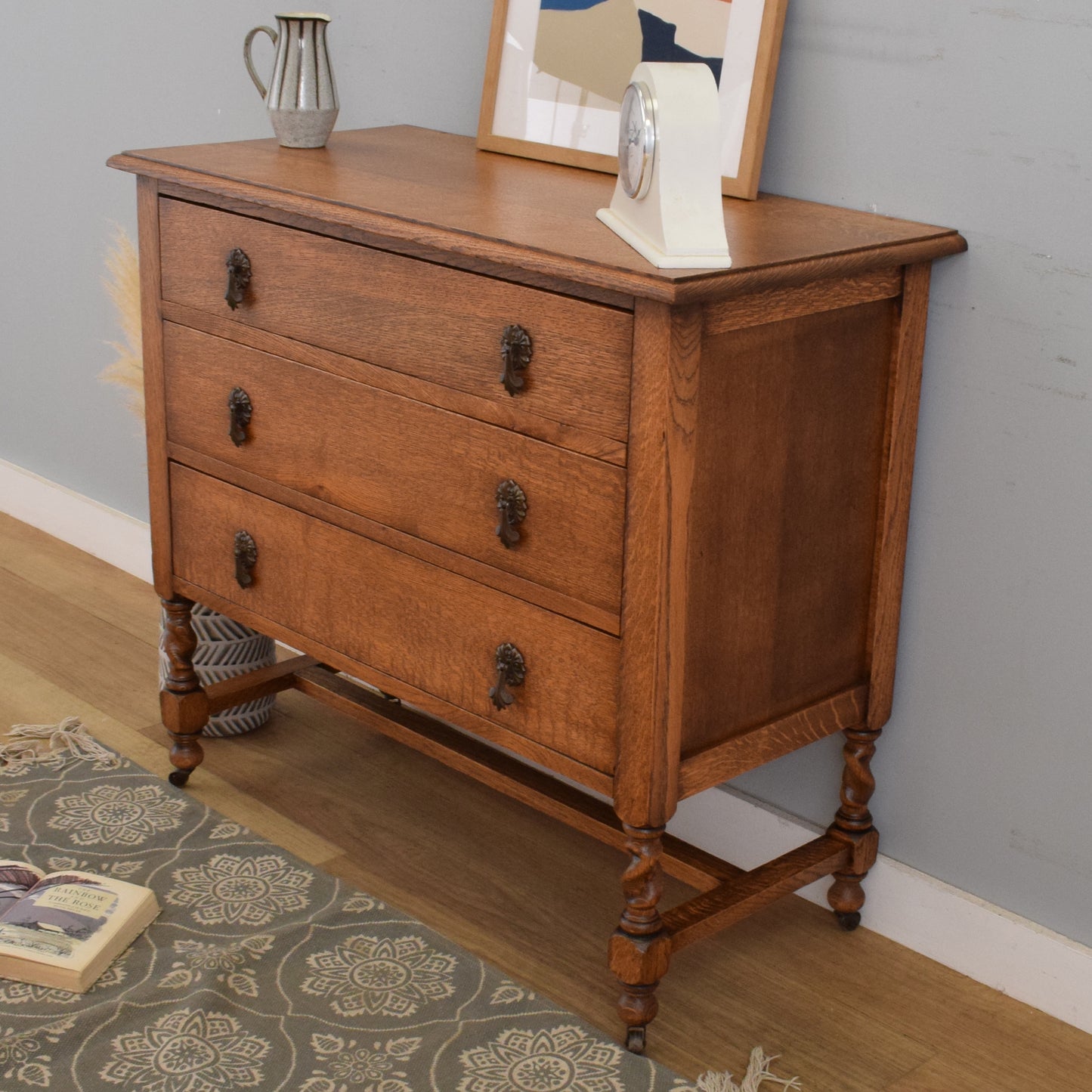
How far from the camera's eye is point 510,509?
1707 mm

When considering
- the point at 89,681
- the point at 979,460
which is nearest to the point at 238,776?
the point at 89,681

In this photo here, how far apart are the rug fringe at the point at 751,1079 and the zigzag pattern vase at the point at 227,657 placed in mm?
1117

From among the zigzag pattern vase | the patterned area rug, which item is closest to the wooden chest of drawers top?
the zigzag pattern vase

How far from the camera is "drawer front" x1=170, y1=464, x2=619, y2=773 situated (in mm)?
1720

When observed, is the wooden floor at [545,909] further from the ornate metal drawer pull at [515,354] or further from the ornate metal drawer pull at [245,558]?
the ornate metal drawer pull at [515,354]

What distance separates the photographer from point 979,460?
1.84 meters

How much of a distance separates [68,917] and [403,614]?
613mm

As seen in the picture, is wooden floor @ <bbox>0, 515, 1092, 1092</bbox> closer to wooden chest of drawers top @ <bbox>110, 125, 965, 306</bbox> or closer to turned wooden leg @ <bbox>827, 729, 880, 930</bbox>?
turned wooden leg @ <bbox>827, 729, 880, 930</bbox>

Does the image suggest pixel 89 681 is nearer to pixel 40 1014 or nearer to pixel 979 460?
pixel 40 1014

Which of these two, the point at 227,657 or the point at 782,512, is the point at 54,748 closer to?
the point at 227,657

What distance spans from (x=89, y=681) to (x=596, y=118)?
4.69 ft

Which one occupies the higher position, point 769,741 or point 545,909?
point 769,741

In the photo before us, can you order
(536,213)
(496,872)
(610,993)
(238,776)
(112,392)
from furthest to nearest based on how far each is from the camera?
(112,392)
(238,776)
(496,872)
(610,993)
(536,213)

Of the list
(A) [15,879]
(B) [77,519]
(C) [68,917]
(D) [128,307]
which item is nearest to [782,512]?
(C) [68,917]
